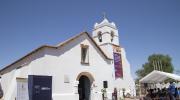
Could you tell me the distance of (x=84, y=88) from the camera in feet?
75.6

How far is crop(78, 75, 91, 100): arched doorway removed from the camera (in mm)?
22531

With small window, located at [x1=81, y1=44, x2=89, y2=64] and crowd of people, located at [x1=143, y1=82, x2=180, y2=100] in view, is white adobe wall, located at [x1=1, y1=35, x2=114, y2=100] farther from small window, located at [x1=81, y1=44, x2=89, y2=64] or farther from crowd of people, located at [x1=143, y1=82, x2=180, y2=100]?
crowd of people, located at [x1=143, y1=82, x2=180, y2=100]

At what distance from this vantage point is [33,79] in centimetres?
1647

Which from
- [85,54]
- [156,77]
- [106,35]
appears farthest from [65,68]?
[106,35]

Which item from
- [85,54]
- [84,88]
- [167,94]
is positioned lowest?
[167,94]

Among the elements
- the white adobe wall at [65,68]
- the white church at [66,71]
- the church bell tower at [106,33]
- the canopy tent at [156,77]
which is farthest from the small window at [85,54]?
the church bell tower at [106,33]

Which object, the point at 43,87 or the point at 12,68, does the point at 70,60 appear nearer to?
the point at 43,87

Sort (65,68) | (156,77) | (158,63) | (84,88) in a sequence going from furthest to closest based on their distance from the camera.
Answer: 1. (158,63)
2. (84,88)
3. (156,77)
4. (65,68)

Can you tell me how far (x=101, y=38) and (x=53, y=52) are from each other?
15.7 meters

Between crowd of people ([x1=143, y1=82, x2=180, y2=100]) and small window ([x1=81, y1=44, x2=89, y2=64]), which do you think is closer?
crowd of people ([x1=143, y1=82, x2=180, y2=100])

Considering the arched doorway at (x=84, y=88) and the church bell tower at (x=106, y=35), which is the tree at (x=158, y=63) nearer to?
the church bell tower at (x=106, y=35)

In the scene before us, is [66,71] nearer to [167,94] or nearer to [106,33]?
[167,94]

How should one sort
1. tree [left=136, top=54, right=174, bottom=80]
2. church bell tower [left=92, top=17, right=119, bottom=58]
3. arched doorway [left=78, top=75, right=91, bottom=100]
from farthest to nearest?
tree [left=136, top=54, right=174, bottom=80] → church bell tower [left=92, top=17, right=119, bottom=58] → arched doorway [left=78, top=75, right=91, bottom=100]

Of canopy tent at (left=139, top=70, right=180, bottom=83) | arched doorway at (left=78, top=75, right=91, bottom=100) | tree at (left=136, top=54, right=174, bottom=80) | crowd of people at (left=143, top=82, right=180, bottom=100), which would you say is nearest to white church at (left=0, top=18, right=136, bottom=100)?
arched doorway at (left=78, top=75, right=91, bottom=100)
